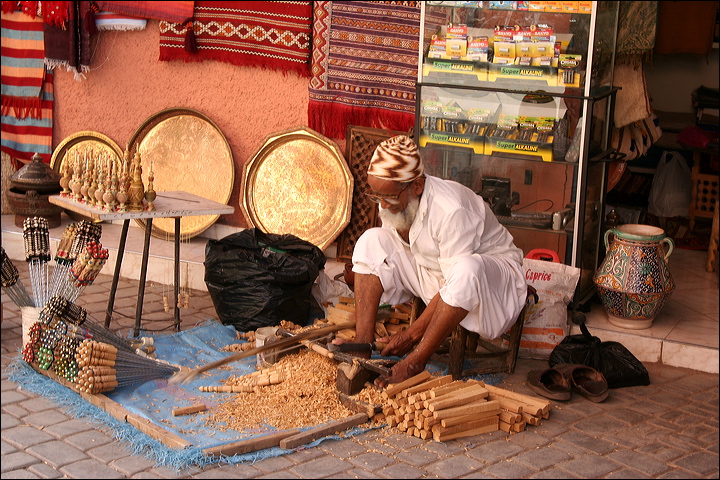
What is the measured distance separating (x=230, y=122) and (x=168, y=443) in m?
3.70

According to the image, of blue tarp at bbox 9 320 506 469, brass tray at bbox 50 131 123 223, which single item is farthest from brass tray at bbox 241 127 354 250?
brass tray at bbox 50 131 123 223

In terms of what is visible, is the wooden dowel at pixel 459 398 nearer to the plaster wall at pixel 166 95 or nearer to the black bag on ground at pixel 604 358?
the black bag on ground at pixel 604 358

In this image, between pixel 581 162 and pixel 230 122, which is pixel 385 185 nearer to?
pixel 581 162

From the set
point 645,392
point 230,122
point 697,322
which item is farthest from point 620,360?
point 230,122

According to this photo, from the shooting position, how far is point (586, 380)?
16.0 feet

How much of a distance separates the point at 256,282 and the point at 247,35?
2315mm

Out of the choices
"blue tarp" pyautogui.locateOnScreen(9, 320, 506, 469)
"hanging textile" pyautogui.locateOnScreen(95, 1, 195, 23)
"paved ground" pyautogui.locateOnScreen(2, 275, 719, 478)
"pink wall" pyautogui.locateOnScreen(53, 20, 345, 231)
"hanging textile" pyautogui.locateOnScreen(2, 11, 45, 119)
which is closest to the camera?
"paved ground" pyautogui.locateOnScreen(2, 275, 719, 478)

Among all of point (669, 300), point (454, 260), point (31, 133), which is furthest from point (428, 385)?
point (31, 133)

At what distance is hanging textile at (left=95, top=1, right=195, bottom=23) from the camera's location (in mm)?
7082

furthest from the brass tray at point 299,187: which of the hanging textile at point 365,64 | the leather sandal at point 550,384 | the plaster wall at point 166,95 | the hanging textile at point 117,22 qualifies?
the leather sandal at point 550,384

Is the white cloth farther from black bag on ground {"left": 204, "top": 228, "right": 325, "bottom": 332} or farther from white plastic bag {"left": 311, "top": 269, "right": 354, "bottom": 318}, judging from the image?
white plastic bag {"left": 311, "top": 269, "right": 354, "bottom": 318}

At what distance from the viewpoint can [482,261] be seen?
465cm

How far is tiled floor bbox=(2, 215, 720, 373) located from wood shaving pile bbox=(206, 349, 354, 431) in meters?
1.70

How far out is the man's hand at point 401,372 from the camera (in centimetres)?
455
